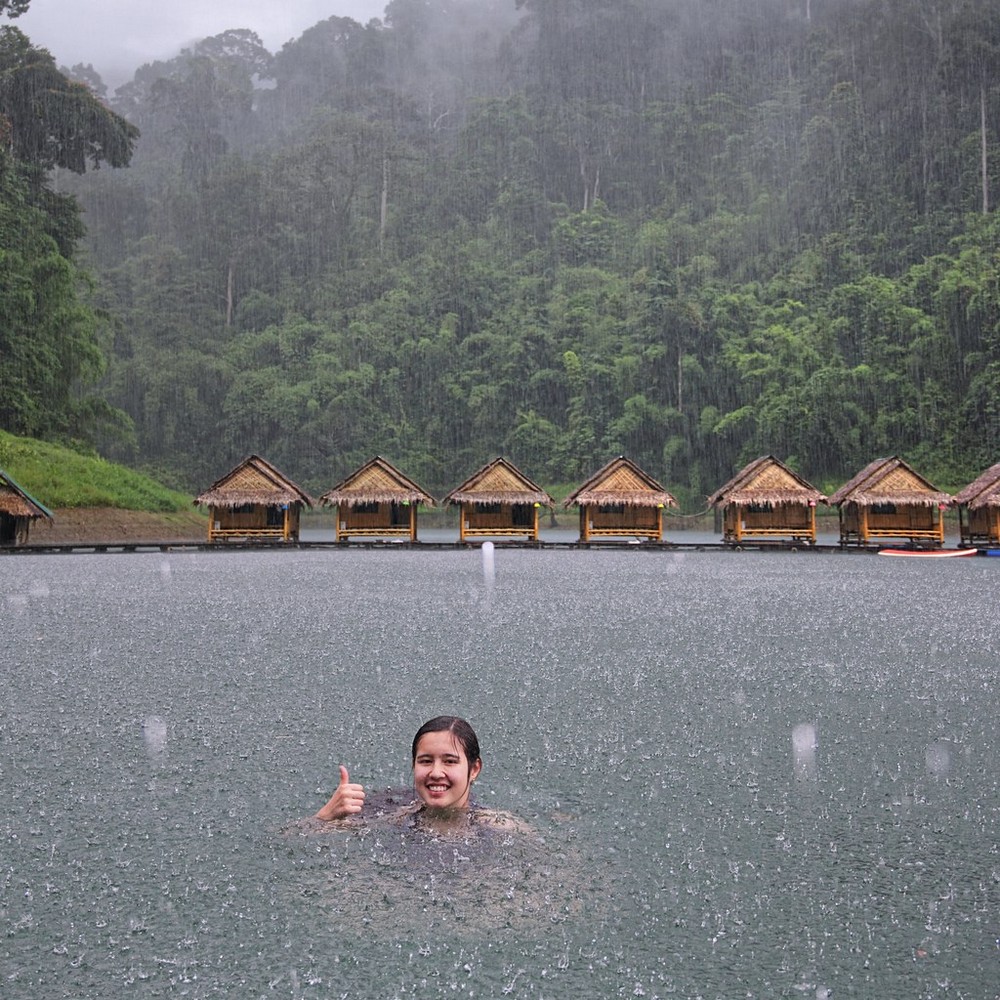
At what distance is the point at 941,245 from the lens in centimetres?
5150

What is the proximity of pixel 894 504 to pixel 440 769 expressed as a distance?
29.6 m

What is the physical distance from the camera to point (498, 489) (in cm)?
3256

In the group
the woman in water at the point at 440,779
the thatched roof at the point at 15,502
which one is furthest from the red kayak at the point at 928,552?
the woman in water at the point at 440,779

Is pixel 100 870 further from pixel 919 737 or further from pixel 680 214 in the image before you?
→ pixel 680 214

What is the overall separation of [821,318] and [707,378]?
619cm

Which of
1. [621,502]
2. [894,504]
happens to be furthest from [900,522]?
[621,502]

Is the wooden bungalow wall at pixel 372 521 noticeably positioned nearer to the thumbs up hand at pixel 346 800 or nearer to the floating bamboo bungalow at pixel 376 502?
the floating bamboo bungalow at pixel 376 502

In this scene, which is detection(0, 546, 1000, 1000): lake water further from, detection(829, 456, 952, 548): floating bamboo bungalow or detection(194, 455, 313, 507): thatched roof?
detection(194, 455, 313, 507): thatched roof

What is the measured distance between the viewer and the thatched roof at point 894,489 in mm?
29703

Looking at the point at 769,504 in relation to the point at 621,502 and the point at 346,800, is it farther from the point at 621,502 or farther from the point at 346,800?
the point at 346,800

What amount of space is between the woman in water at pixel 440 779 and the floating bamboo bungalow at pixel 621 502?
28.3 m

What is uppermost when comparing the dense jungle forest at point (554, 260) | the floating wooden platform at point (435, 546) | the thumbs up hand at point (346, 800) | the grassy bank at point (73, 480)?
the dense jungle forest at point (554, 260)

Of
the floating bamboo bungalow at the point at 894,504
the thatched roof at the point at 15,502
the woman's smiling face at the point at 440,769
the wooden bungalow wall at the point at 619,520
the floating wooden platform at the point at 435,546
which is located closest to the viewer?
the woman's smiling face at the point at 440,769

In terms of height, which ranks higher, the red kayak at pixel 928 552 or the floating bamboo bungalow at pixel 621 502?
the floating bamboo bungalow at pixel 621 502
